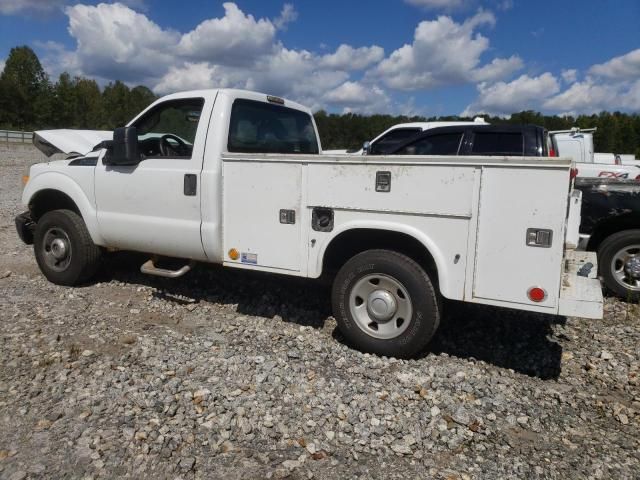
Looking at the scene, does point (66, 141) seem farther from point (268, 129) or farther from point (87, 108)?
point (87, 108)

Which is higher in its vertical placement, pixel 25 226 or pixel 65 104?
pixel 65 104

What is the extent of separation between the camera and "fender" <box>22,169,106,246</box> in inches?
→ 223

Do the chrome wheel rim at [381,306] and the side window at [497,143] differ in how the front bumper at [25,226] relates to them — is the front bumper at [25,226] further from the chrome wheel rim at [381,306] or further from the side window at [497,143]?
the side window at [497,143]

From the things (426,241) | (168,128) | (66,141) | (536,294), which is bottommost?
(536,294)

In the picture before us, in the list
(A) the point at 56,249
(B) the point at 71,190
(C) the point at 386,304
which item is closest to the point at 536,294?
(C) the point at 386,304

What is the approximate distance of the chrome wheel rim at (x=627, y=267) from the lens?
5.89 meters

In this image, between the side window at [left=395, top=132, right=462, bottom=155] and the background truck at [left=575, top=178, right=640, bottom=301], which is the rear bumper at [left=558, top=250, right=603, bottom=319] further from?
the side window at [left=395, top=132, right=462, bottom=155]

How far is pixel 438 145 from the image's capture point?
739cm

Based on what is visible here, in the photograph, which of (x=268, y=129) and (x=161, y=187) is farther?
(x=268, y=129)

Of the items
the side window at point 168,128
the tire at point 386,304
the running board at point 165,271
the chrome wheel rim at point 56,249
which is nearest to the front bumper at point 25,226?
the chrome wheel rim at point 56,249

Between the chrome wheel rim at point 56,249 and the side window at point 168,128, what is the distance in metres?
1.47

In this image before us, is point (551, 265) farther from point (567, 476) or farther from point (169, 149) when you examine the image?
point (169, 149)

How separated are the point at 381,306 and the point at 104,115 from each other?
182ft

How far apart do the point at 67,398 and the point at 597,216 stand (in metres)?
5.54
